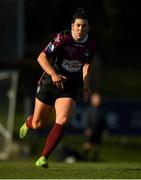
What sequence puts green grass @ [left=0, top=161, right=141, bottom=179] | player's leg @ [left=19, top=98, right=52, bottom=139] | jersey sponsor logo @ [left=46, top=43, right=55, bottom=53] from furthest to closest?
player's leg @ [left=19, top=98, right=52, bottom=139] → jersey sponsor logo @ [left=46, top=43, right=55, bottom=53] → green grass @ [left=0, top=161, right=141, bottom=179]

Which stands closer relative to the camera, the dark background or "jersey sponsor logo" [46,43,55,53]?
"jersey sponsor logo" [46,43,55,53]

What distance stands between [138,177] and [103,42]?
102ft

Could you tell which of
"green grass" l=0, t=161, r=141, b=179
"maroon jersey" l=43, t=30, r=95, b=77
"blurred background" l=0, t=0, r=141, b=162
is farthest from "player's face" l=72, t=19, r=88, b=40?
"blurred background" l=0, t=0, r=141, b=162

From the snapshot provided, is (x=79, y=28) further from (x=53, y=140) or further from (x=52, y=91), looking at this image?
(x=53, y=140)

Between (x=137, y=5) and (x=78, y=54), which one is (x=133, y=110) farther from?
(x=137, y=5)

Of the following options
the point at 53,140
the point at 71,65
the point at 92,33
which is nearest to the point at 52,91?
the point at 71,65

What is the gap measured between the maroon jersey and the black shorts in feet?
0.55

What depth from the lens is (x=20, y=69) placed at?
3612 centimetres

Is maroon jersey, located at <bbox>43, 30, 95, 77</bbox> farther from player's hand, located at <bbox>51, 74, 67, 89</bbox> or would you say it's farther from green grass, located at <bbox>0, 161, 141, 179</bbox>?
green grass, located at <bbox>0, 161, 141, 179</bbox>

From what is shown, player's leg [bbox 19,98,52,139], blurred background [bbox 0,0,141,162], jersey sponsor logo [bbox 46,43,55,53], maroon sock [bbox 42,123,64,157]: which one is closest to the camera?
maroon sock [bbox 42,123,64,157]

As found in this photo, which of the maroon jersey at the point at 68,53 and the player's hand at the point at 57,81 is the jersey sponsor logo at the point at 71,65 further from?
the player's hand at the point at 57,81

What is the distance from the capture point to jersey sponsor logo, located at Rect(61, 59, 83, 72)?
510 inches

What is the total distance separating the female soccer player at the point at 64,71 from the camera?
1274 centimetres

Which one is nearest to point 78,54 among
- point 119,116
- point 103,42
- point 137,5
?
point 119,116
